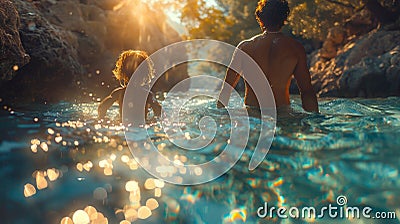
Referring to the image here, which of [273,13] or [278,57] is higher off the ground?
[273,13]

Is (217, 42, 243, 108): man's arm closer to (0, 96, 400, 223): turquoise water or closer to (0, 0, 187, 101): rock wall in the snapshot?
(0, 96, 400, 223): turquoise water

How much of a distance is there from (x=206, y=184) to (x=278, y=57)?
2220 millimetres

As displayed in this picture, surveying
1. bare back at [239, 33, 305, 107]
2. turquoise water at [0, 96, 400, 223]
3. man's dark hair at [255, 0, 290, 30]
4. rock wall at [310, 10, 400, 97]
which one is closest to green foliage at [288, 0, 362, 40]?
rock wall at [310, 10, 400, 97]

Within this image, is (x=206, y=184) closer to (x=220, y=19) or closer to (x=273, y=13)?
(x=273, y=13)

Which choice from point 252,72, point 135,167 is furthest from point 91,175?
point 252,72

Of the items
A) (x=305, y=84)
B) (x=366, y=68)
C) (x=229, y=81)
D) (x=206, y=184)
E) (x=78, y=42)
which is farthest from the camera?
(x=78, y=42)

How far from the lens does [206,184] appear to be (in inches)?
105

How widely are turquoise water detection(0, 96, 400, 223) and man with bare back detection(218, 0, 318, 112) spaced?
3.69 feet

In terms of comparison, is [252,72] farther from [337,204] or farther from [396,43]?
[396,43]

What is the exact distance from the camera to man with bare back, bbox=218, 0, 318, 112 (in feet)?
13.7

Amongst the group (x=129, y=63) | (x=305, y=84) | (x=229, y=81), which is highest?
(x=129, y=63)

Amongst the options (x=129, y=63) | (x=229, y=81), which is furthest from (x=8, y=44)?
(x=229, y=81)

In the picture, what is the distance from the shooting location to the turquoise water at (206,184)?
7.86 feet

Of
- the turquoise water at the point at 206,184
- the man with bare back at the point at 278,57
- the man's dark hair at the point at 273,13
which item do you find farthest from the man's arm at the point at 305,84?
the turquoise water at the point at 206,184
